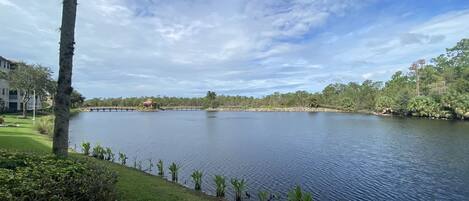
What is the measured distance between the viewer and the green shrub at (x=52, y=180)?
513 centimetres

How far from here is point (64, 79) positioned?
29.1 feet

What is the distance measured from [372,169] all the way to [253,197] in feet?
36.1

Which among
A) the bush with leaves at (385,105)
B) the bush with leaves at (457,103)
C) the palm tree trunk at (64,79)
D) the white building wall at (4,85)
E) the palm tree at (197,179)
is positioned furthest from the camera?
the bush with leaves at (385,105)

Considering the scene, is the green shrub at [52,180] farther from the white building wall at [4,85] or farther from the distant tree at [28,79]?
the white building wall at [4,85]

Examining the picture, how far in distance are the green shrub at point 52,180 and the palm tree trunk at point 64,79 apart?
1671 mm

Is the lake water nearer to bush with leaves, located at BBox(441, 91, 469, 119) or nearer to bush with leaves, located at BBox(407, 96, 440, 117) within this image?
bush with leaves, located at BBox(441, 91, 469, 119)

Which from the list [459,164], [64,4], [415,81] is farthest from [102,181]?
[415,81]

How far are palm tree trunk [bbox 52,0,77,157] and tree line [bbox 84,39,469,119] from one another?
83245mm

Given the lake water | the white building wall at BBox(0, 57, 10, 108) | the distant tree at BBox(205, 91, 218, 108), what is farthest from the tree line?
the white building wall at BBox(0, 57, 10, 108)

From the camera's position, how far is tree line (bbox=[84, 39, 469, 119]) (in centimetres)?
8194

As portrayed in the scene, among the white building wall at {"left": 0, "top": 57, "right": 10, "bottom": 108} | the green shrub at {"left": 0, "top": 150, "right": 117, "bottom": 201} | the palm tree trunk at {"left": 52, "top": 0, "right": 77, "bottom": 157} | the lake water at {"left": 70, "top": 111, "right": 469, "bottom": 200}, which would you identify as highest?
the white building wall at {"left": 0, "top": 57, "right": 10, "bottom": 108}

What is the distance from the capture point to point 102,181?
641 cm

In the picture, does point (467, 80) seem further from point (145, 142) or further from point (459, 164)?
point (145, 142)

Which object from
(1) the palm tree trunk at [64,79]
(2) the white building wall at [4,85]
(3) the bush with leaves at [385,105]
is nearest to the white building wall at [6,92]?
(2) the white building wall at [4,85]
